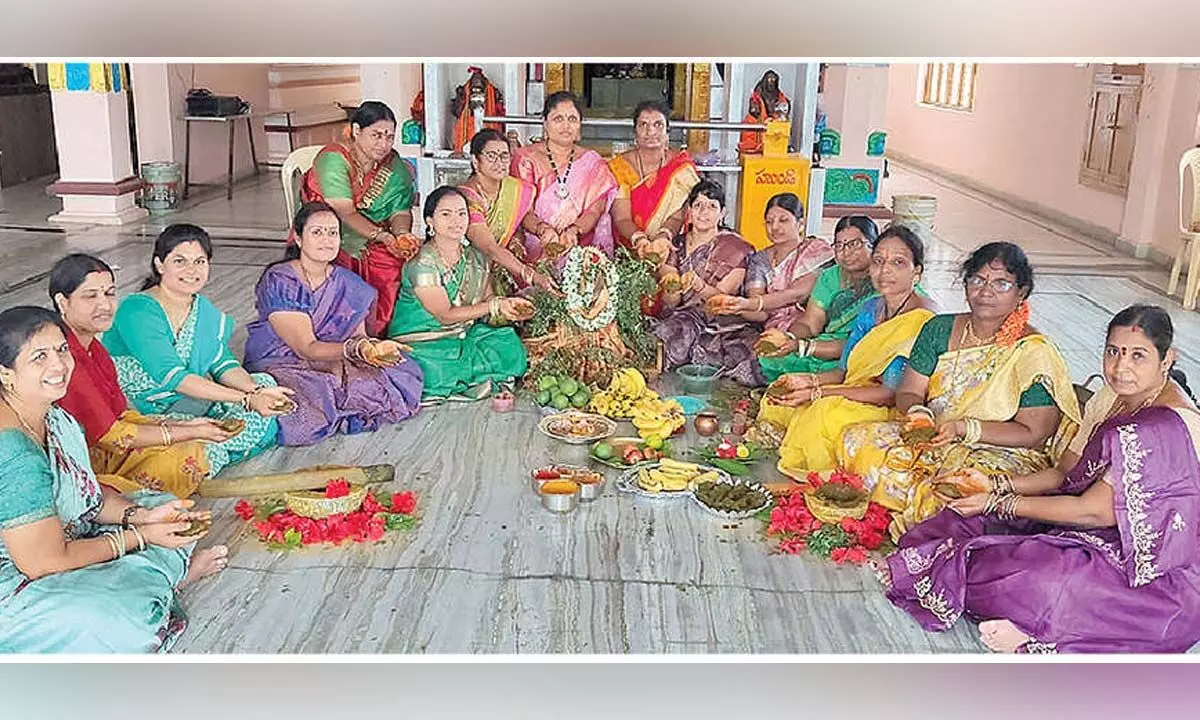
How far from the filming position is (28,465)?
2.96 m

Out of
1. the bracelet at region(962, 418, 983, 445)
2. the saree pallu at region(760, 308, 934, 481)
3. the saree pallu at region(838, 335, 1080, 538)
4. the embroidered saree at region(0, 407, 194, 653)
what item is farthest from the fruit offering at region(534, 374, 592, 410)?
the embroidered saree at region(0, 407, 194, 653)

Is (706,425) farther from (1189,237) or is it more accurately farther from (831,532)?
(1189,237)

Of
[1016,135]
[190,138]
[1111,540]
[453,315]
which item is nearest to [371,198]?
[453,315]

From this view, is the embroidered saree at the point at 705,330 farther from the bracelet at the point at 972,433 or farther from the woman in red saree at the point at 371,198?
the bracelet at the point at 972,433

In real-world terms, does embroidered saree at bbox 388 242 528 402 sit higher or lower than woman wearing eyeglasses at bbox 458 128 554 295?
lower

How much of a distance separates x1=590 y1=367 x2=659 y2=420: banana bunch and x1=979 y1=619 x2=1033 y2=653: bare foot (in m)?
2.14

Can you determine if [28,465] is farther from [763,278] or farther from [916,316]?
[763,278]

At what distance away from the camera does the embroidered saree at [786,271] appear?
207 inches

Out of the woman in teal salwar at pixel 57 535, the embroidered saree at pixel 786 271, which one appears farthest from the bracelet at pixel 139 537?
the embroidered saree at pixel 786 271

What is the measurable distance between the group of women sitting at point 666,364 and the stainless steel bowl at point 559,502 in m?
0.94

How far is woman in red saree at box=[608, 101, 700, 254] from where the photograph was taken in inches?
223

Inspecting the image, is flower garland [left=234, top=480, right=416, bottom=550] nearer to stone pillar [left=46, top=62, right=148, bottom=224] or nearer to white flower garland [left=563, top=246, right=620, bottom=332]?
white flower garland [left=563, top=246, right=620, bottom=332]
